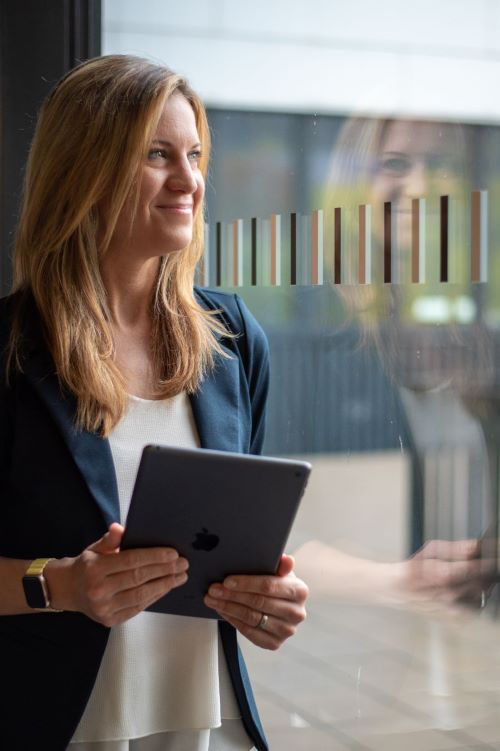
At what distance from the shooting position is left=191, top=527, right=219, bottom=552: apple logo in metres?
1.55

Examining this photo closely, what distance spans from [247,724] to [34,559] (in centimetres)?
46

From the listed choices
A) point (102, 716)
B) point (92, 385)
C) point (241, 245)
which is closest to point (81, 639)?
point (102, 716)

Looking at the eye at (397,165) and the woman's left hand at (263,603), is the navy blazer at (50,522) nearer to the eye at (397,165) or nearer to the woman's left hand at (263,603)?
the woman's left hand at (263,603)

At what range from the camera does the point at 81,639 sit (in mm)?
1769

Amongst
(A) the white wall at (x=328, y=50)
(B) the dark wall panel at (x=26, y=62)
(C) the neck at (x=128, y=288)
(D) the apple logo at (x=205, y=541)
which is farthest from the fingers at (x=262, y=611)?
(B) the dark wall panel at (x=26, y=62)

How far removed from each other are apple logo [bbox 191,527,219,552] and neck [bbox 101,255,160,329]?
543 millimetres

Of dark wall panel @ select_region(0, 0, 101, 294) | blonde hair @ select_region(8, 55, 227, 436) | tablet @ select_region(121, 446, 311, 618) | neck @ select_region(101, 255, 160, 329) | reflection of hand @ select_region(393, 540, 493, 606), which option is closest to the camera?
tablet @ select_region(121, 446, 311, 618)

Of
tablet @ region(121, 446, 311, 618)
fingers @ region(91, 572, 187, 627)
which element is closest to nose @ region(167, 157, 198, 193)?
tablet @ region(121, 446, 311, 618)

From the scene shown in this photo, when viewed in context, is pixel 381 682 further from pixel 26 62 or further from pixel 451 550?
pixel 26 62

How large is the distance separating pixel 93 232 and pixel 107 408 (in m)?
0.33

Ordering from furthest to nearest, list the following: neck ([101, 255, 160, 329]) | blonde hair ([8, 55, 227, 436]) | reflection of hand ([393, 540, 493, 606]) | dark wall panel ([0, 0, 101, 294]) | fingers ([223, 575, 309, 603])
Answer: dark wall panel ([0, 0, 101, 294]) → neck ([101, 255, 160, 329]) → blonde hair ([8, 55, 227, 436]) → reflection of hand ([393, 540, 493, 606]) → fingers ([223, 575, 309, 603])

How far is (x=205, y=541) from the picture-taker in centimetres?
156

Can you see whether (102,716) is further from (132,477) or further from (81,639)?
(132,477)

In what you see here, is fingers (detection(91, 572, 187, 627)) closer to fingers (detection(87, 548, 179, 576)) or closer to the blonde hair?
fingers (detection(87, 548, 179, 576))
